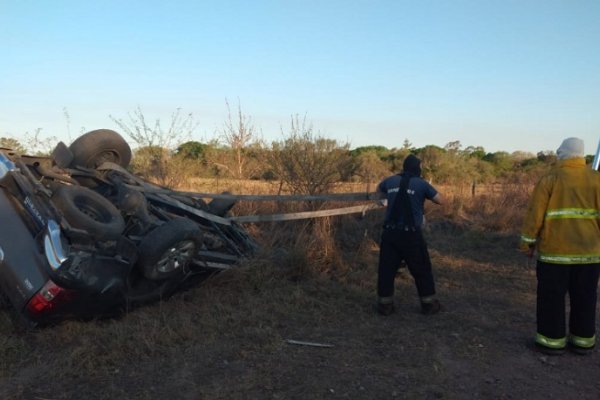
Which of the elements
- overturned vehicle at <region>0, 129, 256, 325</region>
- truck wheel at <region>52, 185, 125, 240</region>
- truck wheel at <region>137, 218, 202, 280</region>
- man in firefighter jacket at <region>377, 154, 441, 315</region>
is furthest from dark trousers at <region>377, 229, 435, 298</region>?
truck wheel at <region>52, 185, 125, 240</region>

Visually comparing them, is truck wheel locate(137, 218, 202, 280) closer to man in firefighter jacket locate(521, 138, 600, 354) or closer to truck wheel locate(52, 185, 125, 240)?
truck wheel locate(52, 185, 125, 240)

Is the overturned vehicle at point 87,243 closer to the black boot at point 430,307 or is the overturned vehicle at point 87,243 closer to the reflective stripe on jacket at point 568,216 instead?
the black boot at point 430,307

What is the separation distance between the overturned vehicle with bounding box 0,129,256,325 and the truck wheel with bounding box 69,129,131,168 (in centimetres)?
16

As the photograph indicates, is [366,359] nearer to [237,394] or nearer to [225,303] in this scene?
[237,394]

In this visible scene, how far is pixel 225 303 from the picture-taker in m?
5.62

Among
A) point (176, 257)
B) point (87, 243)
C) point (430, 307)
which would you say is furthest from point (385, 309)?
point (87, 243)

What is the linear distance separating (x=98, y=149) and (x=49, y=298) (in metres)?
2.77

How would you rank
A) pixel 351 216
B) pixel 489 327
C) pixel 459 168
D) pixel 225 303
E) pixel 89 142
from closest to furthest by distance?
pixel 489 327, pixel 225 303, pixel 89 142, pixel 351 216, pixel 459 168

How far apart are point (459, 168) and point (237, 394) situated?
67.6ft

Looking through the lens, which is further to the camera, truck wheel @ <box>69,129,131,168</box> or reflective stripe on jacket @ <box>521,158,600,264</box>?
truck wheel @ <box>69,129,131,168</box>

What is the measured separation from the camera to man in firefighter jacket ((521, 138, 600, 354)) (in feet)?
15.0

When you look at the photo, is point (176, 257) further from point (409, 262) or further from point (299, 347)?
point (409, 262)

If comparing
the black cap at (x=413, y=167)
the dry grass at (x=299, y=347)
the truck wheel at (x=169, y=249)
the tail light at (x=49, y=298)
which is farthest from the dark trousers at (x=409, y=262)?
the tail light at (x=49, y=298)

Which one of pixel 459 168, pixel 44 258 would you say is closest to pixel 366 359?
pixel 44 258
